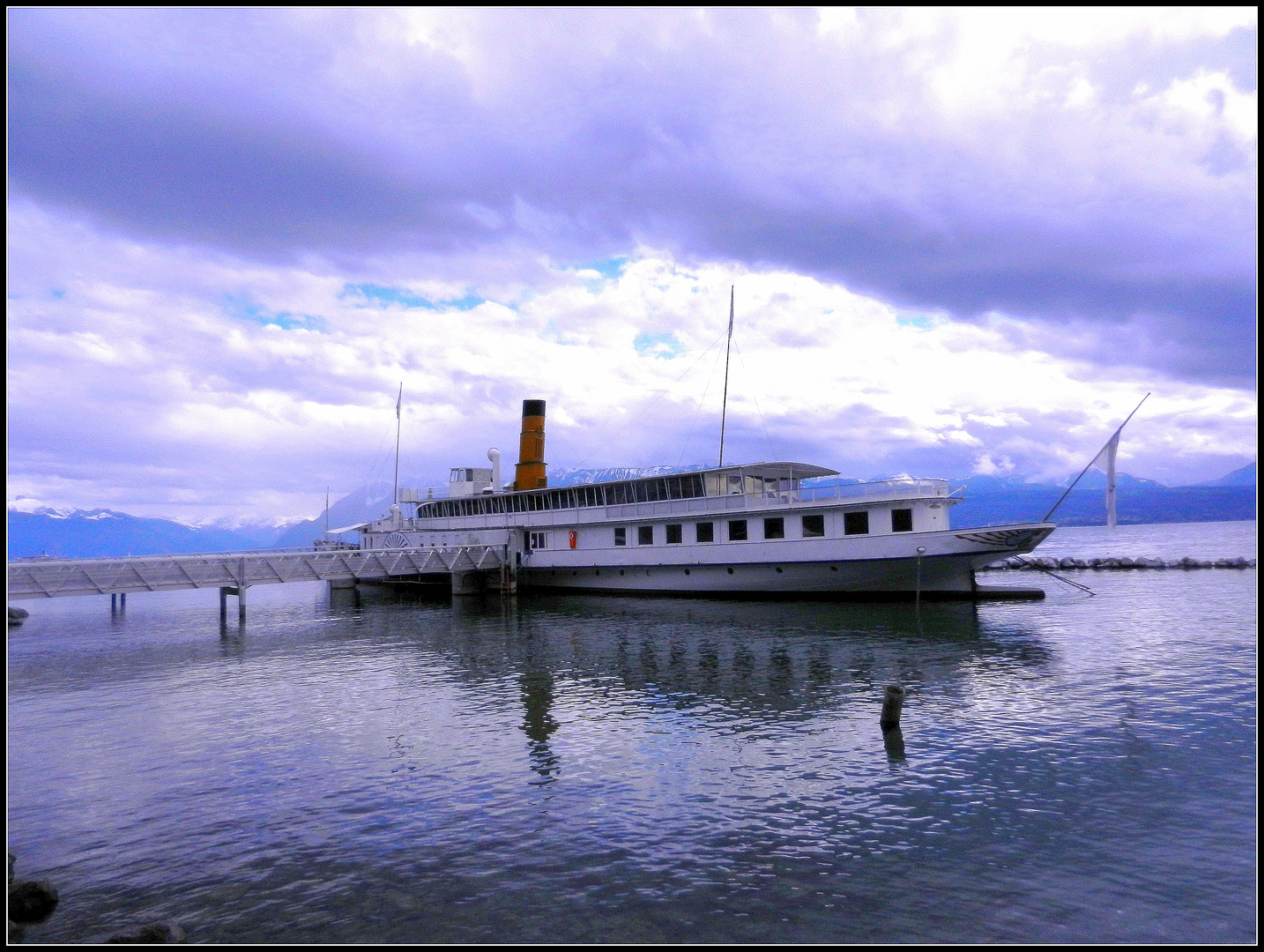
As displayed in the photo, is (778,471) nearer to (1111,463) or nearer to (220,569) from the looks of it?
(1111,463)

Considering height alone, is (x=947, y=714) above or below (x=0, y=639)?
below

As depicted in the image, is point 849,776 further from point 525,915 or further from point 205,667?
point 205,667

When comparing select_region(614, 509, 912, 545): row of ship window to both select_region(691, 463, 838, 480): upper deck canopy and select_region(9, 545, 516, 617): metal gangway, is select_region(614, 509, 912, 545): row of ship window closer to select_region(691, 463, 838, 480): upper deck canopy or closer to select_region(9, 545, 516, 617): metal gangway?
select_region(691, 463, 838, 480): upper deck canopy

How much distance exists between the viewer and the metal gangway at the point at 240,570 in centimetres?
3603

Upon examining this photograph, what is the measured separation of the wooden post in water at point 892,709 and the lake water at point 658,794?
0.41 m

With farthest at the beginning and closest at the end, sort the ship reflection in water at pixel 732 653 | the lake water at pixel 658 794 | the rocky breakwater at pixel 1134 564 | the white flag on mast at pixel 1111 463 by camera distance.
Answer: the rocky breakwater at pixel 1134 564, the white flag on mast at pixel 1111 463, the ship reflection in water at pixel 732 653, the lake water at pixel 658 794

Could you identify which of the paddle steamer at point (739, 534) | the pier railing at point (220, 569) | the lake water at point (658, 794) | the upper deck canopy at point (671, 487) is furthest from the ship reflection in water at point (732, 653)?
the pier railing at point (220, 569)

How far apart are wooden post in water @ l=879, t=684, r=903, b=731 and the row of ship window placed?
22065 mm

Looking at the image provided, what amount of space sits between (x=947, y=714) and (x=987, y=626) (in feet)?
51.0

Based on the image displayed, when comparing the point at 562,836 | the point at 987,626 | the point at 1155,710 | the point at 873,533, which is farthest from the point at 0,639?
the point at 873,533

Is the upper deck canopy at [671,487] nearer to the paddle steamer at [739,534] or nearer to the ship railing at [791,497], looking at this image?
the paddle steamer at [739,534]

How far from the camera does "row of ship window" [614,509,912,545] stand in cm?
3778

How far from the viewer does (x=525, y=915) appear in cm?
982

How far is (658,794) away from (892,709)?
20.4 ft
